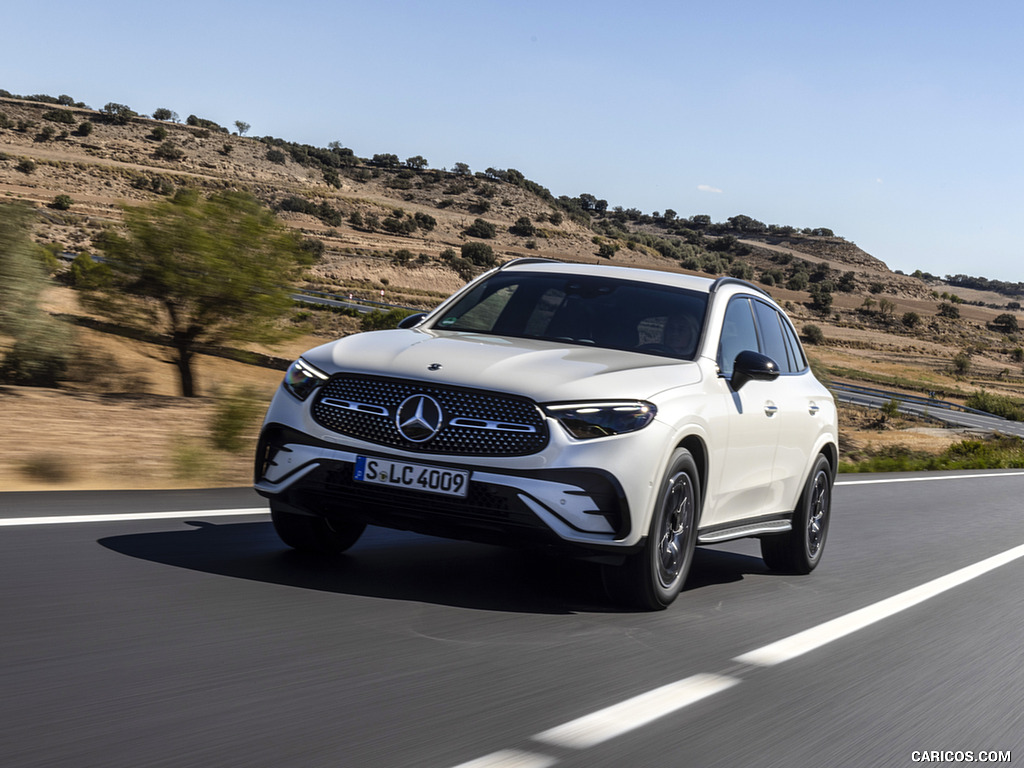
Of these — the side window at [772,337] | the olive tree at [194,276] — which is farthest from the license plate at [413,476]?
the olive tree at [194,276]

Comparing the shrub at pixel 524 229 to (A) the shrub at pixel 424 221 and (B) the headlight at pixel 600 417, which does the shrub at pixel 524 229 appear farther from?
(B) the headlight at pixel 600 417

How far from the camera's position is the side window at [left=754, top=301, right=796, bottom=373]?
795 centimetres

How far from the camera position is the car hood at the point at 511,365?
571cm

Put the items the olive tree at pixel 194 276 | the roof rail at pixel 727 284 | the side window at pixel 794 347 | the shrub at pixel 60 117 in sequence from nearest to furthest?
the roof rail at pixel 727 284
the side window at pixel 794 347
the olive tree at pixel 194 276
the shrub at pixel 60 117

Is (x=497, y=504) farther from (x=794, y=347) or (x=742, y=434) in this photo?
(x=794, y=347)

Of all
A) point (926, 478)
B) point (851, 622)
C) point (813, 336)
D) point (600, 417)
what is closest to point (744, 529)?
point (851, 622)

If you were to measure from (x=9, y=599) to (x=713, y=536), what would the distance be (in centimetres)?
363

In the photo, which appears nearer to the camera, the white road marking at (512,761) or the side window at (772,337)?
the white road marking at (512,761)

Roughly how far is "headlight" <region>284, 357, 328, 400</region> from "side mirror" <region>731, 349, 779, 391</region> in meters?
2.33

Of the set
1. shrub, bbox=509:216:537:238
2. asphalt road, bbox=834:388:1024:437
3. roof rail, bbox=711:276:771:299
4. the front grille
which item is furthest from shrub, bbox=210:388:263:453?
shrub, bbox=509:216:537:238

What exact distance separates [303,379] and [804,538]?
3.89 meters

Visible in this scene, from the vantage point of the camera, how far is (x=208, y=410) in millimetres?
11617

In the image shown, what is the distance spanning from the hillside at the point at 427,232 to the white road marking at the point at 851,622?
51315 mm

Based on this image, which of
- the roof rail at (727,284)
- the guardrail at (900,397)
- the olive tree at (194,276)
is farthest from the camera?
the guardrail at (900,397)
